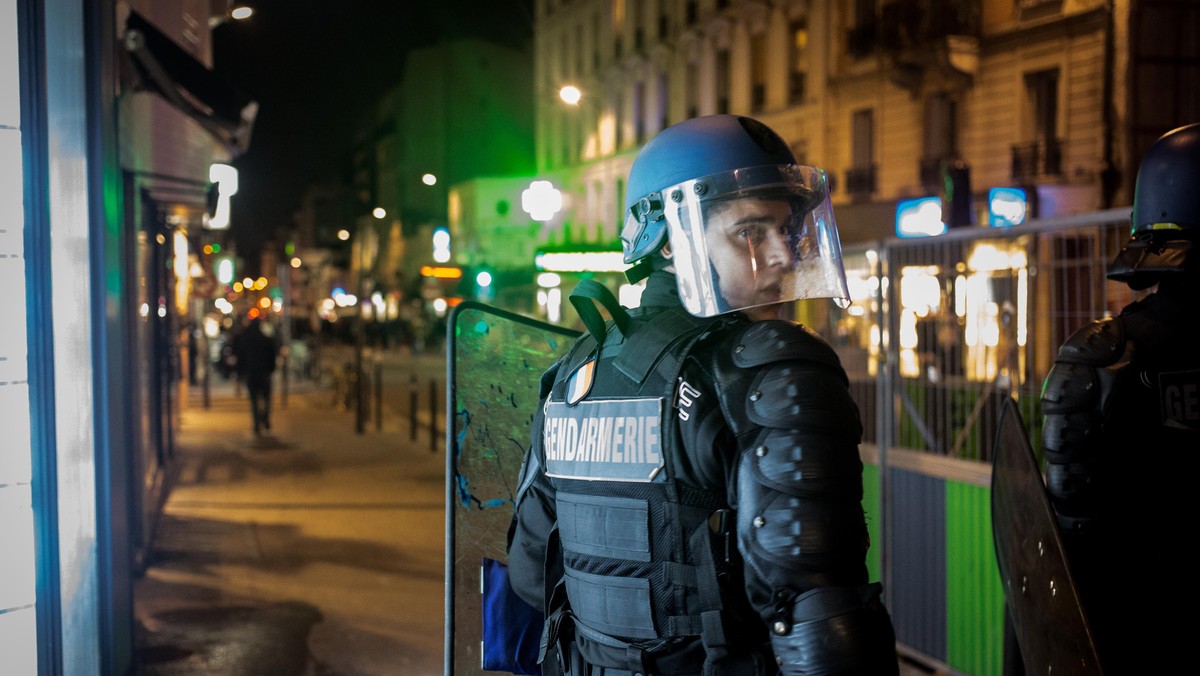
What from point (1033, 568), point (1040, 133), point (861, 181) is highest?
point (1040, 133)

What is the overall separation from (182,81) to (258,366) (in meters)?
9.80

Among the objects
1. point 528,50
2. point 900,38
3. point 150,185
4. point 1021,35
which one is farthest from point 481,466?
point 528,50

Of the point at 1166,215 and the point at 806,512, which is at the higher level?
the point at 1166,215

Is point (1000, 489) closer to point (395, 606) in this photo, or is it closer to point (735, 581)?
point (735, 581)

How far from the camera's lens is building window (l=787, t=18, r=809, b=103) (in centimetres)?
3269

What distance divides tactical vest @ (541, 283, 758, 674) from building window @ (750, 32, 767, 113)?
34.2 metres

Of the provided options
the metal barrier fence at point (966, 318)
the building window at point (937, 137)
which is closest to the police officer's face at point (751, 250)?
the metal barrier fence at point (966, 318)

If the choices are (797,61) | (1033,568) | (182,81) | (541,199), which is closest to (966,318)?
(1033,568)

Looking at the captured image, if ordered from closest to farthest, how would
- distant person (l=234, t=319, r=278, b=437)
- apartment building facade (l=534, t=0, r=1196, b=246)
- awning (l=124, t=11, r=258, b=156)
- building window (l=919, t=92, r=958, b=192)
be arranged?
awning (l=124, t=11, r=258, b=156)
distant person (l=234, t=319, r=278, b=437)
apartment building facade (l=534, t=0, r=1196, b=246)
building window (l=919, t=92, r=958, b=192)

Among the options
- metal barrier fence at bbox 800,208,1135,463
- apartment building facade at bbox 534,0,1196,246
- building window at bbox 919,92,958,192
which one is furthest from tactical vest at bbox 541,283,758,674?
building window at bbox 919,92,958,192

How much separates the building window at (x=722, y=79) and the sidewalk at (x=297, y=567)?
25472 millimetres

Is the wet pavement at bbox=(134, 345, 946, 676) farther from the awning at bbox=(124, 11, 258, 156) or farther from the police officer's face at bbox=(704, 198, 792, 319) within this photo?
the police officer's face at bbox=(704, 198, 792, 319)

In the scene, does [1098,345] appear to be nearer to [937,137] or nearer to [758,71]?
[937,137]

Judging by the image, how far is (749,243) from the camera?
7.36 ft
